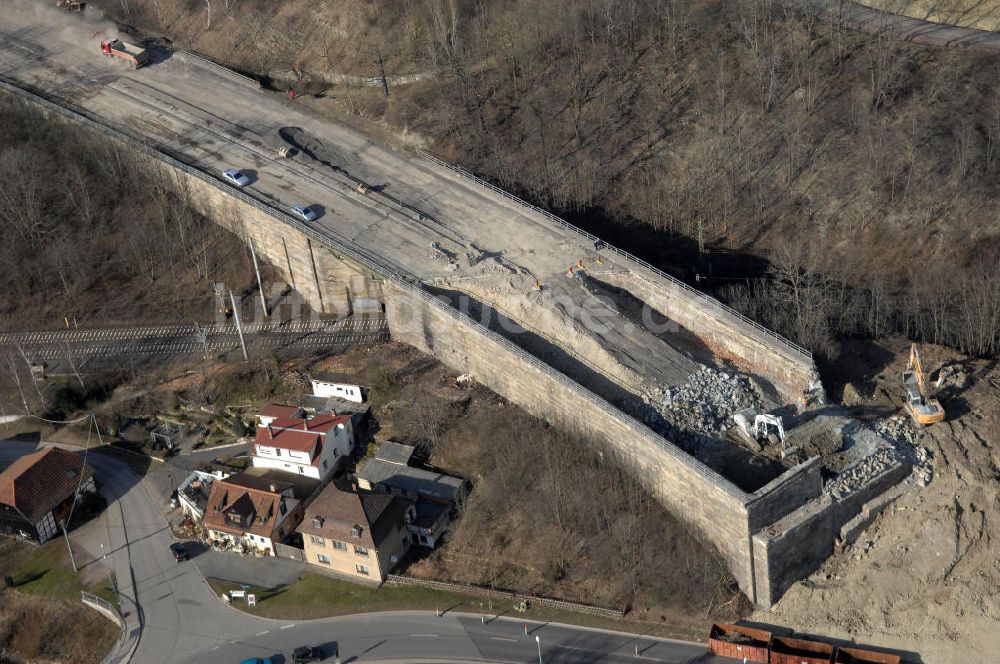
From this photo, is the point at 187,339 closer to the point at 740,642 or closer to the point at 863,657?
the point at 740,642

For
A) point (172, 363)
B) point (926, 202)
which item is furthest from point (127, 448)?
point (926, 202)

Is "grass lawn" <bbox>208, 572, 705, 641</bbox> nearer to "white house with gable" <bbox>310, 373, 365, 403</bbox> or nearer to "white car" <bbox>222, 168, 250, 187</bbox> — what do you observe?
"white house with gable" <bbox>310, 373, 365, 403</bbox>

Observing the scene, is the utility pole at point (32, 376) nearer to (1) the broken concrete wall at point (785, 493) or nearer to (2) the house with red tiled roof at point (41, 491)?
(2) the house with red tiled roof at point (41, 491)

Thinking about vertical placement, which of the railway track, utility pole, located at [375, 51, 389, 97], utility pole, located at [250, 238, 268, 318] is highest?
utility pole, located at [375, 51, 389, 97]

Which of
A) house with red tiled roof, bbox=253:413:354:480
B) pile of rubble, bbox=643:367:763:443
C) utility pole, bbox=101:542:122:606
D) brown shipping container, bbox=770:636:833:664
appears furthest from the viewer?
house with red tiled roof, bbox=253:413:354:480

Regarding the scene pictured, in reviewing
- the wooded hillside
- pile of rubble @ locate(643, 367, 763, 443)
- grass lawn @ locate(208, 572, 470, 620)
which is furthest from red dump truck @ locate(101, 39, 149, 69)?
pile of rubble @ locate(643, 367, 763, 443)

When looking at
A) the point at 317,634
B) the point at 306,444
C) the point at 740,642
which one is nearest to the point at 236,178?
the point at 306,444

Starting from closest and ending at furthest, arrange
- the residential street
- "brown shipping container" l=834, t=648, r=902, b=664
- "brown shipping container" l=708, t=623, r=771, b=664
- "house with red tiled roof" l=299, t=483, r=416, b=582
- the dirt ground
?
"brown shipping container" l=834, t=648, r=902, b=664
"brown shipping container" l=708, t=623, r=771, b=664
the dirt ground
the residential street
"house with red tiled roof" l=299, t=483, r=416, b=582
